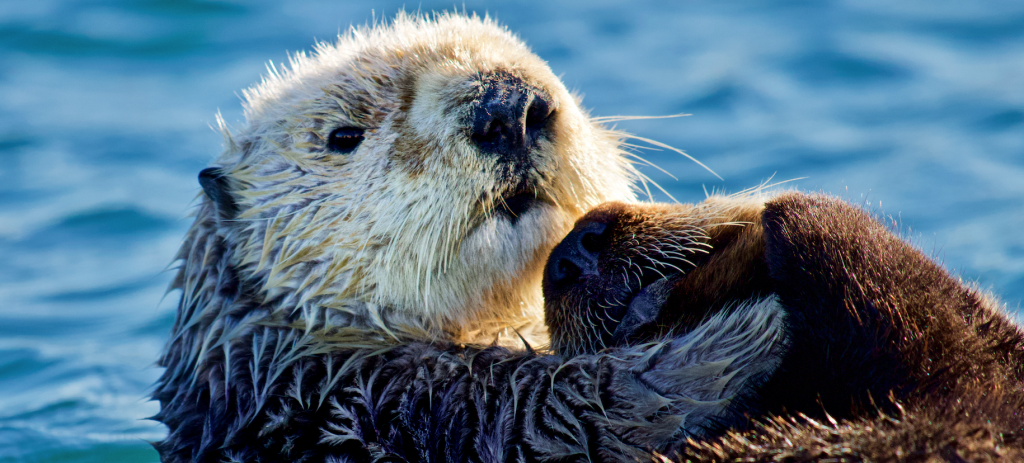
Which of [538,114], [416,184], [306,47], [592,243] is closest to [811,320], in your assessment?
A: [592,243]

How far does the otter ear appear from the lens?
305 centimetres

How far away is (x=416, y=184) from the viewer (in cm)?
270

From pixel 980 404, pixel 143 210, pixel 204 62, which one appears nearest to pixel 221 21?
pixel 204 62

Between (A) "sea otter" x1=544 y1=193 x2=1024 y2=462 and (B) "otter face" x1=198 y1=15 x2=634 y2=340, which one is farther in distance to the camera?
(B) "otter face" x1=198 y1=15 x2=634 y2=340

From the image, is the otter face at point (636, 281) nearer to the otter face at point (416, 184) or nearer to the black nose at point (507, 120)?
the otter face at point (416, 184)

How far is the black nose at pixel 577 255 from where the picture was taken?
2586 mm

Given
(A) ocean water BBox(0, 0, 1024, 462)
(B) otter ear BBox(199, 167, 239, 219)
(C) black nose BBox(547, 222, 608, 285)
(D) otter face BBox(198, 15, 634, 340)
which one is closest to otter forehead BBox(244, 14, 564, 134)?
(D) otter face BBox(198, 15, 634, 340)

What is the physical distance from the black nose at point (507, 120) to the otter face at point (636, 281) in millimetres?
295

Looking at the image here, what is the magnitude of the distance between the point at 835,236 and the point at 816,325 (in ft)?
0.87

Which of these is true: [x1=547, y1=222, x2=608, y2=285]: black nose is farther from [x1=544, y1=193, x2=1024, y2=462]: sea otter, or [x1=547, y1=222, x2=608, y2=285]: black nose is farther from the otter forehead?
the otter forehead

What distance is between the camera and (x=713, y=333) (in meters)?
2.52

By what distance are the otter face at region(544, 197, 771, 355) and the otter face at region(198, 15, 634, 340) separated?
0.53 ft

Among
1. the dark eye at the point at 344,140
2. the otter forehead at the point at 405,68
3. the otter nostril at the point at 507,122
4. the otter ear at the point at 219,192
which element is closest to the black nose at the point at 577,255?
the otter nostril at the point at 507,122

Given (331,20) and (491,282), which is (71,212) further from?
(491,282)
